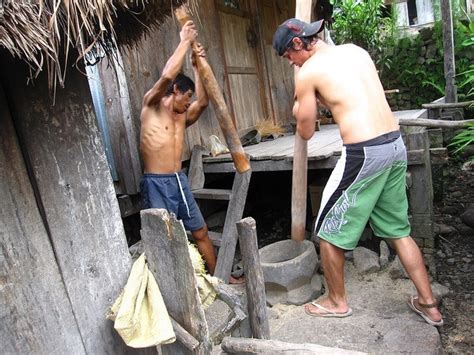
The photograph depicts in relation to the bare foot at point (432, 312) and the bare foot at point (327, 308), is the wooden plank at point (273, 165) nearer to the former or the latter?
the bare foot at point (327, 308)

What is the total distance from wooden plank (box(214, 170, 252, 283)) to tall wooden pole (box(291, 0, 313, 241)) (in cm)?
46

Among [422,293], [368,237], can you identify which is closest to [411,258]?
[422,293]

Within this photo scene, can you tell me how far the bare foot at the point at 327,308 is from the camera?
2959 mm

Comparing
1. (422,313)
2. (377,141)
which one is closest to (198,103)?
(377,141)

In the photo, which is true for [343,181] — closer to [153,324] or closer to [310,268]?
[310,268]

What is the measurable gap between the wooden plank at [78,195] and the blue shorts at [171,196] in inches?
62.9

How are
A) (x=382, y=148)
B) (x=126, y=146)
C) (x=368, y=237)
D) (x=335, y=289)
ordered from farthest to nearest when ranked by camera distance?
(x=368, y=237) → (x=126, y=146) → (x=335, y=289) → (x=382, y=148)

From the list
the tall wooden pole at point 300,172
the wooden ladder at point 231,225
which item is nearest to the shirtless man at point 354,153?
the tall wooden pole at point 300,172

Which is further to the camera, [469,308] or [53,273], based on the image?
[469,308]

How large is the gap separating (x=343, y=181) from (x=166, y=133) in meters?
1.57

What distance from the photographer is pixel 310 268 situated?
3.31 meters

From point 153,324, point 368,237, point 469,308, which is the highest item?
point 153,324

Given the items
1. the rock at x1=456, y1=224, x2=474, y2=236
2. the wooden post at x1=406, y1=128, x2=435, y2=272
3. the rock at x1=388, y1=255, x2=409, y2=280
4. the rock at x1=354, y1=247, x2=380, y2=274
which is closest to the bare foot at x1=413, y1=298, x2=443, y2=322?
the rock at x1=388, y1=255, x2=409, y2=280

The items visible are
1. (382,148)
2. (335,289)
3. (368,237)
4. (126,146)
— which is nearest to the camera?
(382,148)
